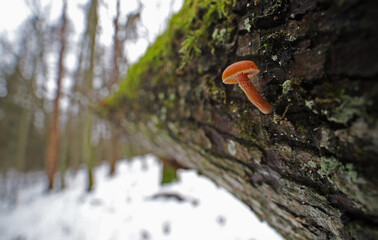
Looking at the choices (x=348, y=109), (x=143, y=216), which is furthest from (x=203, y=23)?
(x=143, y=216)

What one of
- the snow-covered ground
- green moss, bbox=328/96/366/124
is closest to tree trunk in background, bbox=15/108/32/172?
the snow-covered ground

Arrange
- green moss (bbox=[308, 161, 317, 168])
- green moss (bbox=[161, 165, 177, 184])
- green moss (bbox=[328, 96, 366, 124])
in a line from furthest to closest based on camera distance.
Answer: green moss (bbox=[161, 165, 177, 184])
green moss (bbox=[308, 161, 317, 168])
green moss (bbox=[328, 96, 366, 124])

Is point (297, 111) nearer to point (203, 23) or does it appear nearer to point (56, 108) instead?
point (203, 23)

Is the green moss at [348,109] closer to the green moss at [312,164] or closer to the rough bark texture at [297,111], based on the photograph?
the rough bark texture at [297,111]

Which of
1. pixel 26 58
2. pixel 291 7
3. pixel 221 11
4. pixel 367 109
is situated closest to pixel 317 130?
pixel 367 109

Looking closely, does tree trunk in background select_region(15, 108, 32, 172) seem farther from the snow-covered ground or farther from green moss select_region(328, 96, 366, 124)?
green moss select_region(328, 96, 366, 124)

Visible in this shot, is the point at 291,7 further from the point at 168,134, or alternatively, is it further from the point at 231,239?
the point at 231,239
